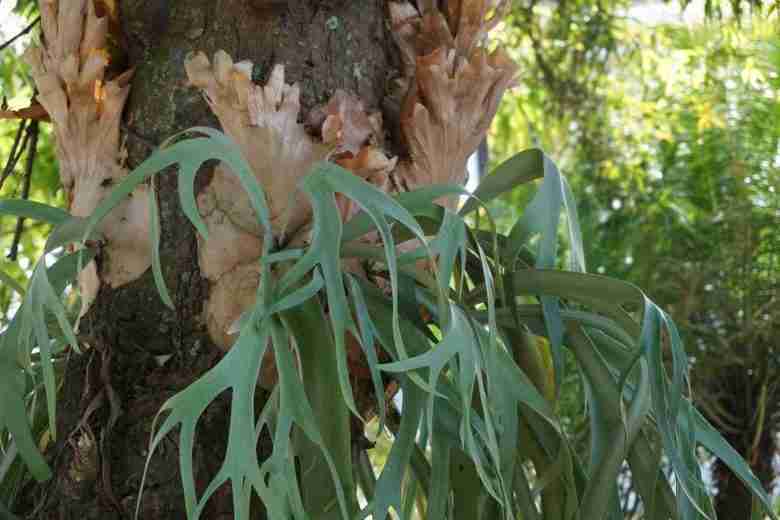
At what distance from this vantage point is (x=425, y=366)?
78cm

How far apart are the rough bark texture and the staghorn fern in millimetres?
39

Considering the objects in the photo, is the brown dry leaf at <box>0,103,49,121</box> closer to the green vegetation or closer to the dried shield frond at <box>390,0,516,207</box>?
the green vegetation

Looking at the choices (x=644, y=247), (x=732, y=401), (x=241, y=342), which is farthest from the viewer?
(x=644, y=247)

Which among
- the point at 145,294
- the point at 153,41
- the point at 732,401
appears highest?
the point at 153,41

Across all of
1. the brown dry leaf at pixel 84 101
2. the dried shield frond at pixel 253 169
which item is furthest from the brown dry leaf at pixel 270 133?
the brown dry leaf at pixel 84 101

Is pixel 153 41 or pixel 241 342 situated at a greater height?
pixel 153 41

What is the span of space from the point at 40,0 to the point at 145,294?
0.89ft

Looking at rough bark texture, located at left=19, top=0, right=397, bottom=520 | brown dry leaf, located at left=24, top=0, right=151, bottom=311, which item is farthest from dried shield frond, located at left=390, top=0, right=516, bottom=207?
brown dry leaf, located at left=24, top=0, right=151, bottom=311

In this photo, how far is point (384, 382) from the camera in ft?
3.08

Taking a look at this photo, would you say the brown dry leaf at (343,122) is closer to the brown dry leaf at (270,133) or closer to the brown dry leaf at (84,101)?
the brown dry leaf at (270,133)

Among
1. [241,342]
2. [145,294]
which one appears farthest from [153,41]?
[241,342]

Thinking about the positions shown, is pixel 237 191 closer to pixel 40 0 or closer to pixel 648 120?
pixel 40 0

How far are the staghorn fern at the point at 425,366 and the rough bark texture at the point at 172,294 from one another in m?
0.04

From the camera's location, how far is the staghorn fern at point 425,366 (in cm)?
77
